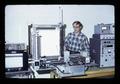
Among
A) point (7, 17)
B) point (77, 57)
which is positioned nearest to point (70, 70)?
point (77, 57)

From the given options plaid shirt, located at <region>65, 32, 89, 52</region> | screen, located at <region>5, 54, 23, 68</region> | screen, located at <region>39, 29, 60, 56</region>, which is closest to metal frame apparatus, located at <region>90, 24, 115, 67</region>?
plaid shirt, located at <region>65, 32, 89, 52</region>

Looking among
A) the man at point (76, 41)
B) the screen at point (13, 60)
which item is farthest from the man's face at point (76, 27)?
the screen at point (13, 60)

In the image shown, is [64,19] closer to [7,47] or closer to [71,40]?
[71,40]

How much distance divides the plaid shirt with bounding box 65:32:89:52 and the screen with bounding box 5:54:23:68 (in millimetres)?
184

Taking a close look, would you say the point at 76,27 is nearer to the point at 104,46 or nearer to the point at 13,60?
the point at 104,46

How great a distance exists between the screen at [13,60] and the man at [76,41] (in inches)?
7.2

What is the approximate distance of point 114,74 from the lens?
773 mm

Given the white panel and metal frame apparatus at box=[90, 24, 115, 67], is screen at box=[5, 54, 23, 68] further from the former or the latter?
metal frame apparatus at box=[90, 24, 115, 67]

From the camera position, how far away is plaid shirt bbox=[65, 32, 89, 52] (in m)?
0.76

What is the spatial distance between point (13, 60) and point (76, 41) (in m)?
0.25

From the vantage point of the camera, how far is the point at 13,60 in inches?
29.9

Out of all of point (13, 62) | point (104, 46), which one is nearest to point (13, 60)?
point (13, 62)

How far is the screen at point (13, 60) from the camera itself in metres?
0.76

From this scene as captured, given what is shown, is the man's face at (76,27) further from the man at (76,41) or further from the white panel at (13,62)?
the white panel at (13,62)
